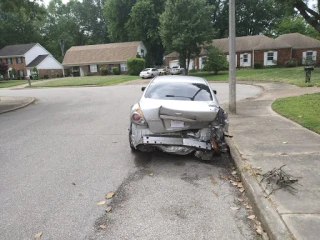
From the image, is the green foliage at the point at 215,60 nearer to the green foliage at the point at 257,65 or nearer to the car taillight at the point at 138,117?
the green foliage at the point at 257,65

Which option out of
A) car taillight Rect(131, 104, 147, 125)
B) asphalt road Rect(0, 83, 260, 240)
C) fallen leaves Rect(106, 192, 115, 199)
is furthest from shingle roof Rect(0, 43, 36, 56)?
fallen leaves Rect(106, 192, 115, 199)

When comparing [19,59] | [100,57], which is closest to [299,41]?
[100,57]

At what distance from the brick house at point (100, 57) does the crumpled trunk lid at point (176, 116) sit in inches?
1827

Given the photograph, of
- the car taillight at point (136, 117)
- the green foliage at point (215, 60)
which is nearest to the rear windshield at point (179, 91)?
the car taillight at point (136, 117)

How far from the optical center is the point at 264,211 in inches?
134

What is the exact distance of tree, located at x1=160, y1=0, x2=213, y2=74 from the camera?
3369cm

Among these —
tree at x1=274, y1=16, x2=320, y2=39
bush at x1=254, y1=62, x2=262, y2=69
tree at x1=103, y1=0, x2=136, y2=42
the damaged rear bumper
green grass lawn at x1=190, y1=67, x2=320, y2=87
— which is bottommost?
the damaged rear bumper

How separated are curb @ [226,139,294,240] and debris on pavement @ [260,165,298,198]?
0.48 ft

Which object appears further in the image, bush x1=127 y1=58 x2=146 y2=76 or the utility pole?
bush x1=127 y1=58 x2=146 y2=76

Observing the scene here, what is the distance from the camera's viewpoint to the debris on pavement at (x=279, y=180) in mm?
3984

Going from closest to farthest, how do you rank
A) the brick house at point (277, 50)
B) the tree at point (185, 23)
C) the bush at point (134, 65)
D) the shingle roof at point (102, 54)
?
the tree at point (185, 23) < the brick house at point (277, 50) < the bush at point (134, 65) < the shingle roof at point (102, 54)

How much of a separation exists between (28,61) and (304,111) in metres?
55.6

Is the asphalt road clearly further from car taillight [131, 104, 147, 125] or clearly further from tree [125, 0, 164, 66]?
tree [125, 0, 164, 66]

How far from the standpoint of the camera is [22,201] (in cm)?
393
